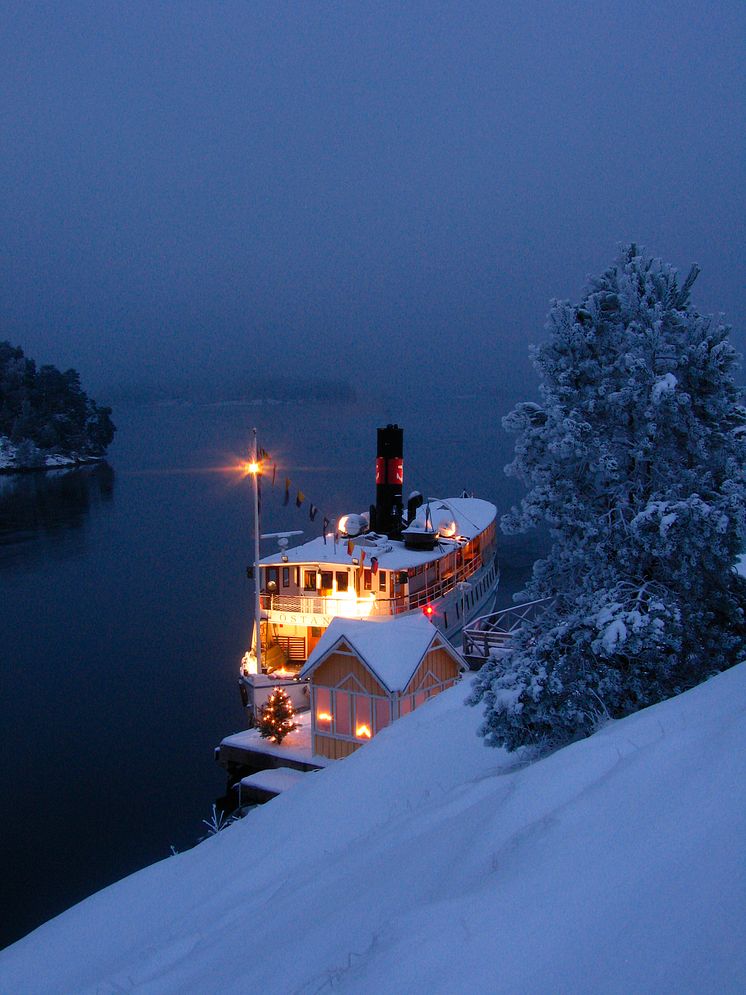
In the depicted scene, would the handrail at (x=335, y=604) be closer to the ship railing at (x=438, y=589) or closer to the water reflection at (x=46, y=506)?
the ship railing at (x=438, y=589)

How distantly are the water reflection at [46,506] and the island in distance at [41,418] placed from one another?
519 cm

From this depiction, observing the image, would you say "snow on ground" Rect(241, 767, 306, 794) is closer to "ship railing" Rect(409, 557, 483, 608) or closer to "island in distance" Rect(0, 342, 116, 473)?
"ship railing" Rect(409, 557, 483, 608)

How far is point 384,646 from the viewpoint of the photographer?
2138 centimetres

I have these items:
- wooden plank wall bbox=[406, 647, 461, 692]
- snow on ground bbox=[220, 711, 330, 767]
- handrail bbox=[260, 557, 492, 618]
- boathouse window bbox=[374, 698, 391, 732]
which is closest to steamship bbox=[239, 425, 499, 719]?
handrail bbox=[260, 557, 492, 618]

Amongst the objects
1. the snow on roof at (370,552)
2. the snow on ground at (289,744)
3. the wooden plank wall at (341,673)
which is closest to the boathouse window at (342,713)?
the wooden plank wall at (341,673)

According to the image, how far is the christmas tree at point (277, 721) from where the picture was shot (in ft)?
75.9

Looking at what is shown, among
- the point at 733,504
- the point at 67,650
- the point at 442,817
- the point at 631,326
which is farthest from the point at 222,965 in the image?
the point at 67,650

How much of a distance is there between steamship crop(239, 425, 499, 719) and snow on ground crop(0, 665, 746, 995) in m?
15.7

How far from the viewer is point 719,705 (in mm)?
7402

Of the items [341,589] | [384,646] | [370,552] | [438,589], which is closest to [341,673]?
[384,646]

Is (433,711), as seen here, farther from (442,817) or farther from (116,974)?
(116,974)

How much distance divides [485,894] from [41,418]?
477ft

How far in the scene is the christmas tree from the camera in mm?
23141

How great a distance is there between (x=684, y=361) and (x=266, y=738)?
1782 cm
